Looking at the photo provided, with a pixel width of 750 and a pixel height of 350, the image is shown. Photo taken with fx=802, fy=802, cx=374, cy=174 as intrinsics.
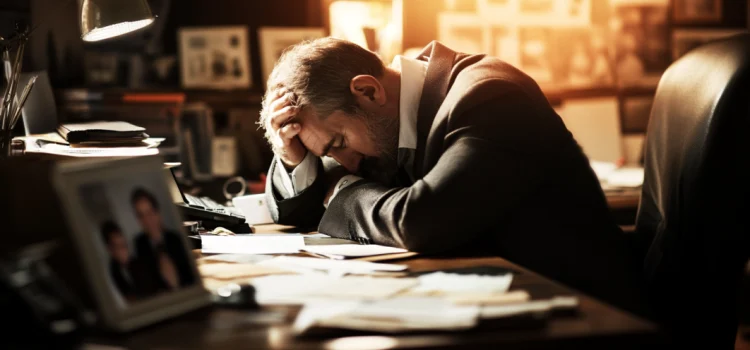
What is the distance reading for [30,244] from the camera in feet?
3.03

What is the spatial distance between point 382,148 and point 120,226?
34.5 inches

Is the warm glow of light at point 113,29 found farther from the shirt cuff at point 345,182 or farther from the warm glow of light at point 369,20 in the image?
the warm glow of light at point 369,20

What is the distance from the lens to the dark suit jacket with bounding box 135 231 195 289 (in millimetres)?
939

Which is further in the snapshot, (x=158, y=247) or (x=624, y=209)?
(x=624, y=209)

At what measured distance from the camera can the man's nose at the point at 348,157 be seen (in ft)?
5.84

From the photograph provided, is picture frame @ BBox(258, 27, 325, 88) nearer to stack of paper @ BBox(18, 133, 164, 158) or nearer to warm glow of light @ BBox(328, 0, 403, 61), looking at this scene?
warm glow of light @ BBox(328, 0, 403, 61)

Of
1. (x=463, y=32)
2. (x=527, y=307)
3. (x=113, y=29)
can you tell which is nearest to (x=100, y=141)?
(x=113, y=29)

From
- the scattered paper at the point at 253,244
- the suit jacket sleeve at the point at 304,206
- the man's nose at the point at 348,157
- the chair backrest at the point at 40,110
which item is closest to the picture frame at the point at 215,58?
the chair backrest at the point at 40,110

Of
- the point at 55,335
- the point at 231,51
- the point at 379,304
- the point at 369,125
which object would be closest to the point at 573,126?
the point at 231,51

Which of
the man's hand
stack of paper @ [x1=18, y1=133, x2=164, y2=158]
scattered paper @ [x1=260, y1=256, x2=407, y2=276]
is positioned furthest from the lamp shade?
scattered paper @ [x1=260, y1=256, x2=407, y2=276]

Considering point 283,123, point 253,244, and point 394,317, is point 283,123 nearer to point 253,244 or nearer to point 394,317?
point 253,244

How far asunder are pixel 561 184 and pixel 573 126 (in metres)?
2.21

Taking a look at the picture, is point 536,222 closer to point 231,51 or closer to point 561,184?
point 561,184

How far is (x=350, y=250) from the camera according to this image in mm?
1453
